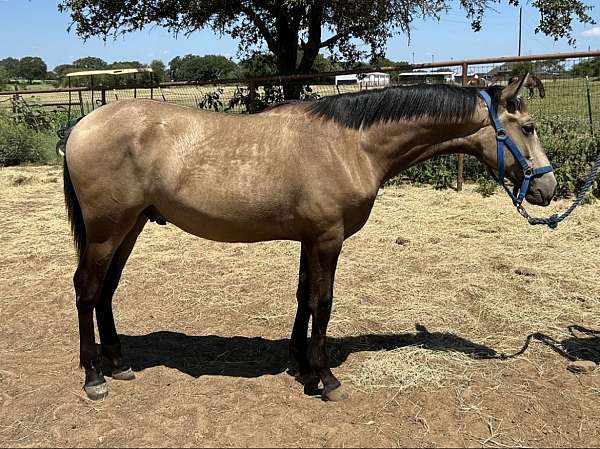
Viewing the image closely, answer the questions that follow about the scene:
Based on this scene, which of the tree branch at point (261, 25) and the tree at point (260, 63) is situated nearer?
the tree branch at point (261, 25)

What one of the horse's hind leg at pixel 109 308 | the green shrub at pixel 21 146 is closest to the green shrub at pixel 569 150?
the horse's hind leg at pixel 109 308

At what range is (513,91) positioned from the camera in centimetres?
310

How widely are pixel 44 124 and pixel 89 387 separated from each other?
47.8ft

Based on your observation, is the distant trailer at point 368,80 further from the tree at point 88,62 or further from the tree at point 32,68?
the tree at point 32,68

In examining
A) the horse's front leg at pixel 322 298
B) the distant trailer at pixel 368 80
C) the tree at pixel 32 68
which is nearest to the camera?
the horse's front leg at pixel 322 298

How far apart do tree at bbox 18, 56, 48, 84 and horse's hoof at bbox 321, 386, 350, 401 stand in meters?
103

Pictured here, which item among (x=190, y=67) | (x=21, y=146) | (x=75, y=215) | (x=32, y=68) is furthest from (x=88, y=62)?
(x=75, y=215)

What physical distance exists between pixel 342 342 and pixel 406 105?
190 centimetres

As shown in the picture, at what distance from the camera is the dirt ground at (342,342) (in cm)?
294

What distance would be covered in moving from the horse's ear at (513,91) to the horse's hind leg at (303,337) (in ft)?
5.00

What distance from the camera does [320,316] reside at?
10.8 ft

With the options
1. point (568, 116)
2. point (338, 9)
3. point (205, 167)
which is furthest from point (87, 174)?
point (338, 9)

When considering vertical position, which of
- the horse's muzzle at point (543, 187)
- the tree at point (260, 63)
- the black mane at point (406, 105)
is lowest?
the horse's muzzle at point (543, 187)

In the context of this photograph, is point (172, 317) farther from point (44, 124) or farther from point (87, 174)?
point (44, 124)
